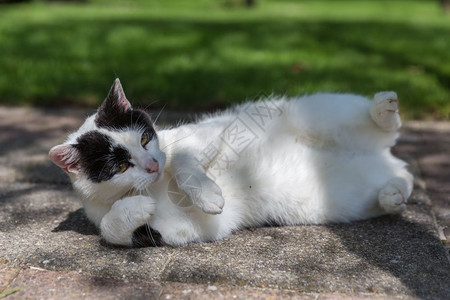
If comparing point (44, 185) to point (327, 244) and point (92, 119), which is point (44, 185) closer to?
point (92, 119)

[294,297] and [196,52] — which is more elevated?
[196,52]

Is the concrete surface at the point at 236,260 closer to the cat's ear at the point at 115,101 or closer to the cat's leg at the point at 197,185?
the cat's leg at the point at 197,185

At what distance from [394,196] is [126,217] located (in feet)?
4.20

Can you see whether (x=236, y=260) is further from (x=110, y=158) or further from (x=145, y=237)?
(x=110, y=158)

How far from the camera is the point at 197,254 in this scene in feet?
7.06

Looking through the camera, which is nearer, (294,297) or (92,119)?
(294,297)

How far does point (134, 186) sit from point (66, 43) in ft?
14.8

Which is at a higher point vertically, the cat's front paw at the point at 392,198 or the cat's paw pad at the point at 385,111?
the cat's paw pad at the point at 385,111

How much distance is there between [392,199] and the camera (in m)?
2.42

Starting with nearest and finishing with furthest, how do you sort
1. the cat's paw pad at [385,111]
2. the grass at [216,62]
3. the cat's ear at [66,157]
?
the cat's ear at [66,157] < the cat's paw pad at [385,111] < the grass at [216,62]

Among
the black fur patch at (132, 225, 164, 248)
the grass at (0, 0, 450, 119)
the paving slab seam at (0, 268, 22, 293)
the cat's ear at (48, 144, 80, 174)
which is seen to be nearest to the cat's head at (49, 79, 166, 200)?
the cat's ear at (48, 144, 80, 174)

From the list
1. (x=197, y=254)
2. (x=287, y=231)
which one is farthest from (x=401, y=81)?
(x=197, y=254)

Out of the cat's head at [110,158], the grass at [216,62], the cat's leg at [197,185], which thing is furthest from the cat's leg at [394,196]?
the grass at [216,62]

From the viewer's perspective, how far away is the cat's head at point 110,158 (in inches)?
83.5
